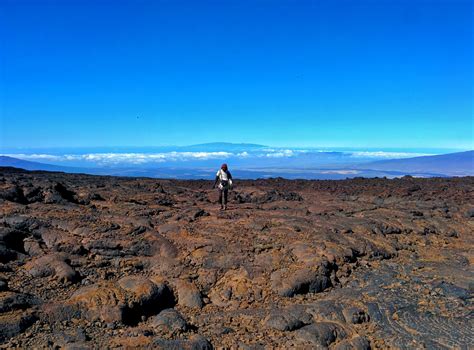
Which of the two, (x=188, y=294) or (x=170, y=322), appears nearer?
(x=170, y=322)

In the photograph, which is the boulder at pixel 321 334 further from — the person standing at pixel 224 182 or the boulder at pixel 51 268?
the person standing at pixel 224 182

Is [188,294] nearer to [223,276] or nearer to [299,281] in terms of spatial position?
[223,276]

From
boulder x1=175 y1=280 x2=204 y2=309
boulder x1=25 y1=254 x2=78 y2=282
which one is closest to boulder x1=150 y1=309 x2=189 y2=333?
boulder x1=175 y1=280 x2=204 y2=309

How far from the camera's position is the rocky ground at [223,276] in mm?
6988

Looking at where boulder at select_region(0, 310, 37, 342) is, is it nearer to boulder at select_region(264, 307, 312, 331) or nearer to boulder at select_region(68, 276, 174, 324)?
boulder at select_region(68, 276, 174, 324)

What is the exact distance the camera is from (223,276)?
925cm

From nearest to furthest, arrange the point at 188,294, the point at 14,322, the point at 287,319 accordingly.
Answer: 1. the point at 14,322
2. the point at 287,319
3. the point at 188,294

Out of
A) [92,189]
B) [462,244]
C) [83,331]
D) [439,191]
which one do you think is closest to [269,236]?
[83,331]

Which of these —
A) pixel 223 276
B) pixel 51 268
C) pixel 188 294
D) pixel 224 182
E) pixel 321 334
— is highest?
pixel 224 182

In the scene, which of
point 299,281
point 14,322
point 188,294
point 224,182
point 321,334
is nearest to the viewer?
point 14,322

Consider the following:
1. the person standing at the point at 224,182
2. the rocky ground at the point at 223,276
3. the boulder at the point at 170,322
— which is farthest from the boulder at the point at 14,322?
the person standing at the point at 224,182

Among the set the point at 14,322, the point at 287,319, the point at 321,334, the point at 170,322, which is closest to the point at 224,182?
the point at 287,319

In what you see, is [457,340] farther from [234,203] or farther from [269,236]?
[234,203]

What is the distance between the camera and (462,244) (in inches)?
509
